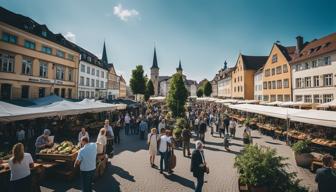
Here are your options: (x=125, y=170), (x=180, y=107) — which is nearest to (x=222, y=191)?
(x=125, y=170)

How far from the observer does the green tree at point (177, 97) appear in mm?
22922

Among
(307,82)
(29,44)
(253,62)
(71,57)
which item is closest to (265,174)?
(29,44)

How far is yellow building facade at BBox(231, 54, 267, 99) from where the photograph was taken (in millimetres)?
49741

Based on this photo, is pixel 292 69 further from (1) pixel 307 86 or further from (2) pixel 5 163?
(2) pixel 5 163

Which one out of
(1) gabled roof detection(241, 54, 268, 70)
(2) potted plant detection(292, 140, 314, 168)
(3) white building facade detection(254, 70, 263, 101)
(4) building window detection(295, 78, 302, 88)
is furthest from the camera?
(1) gabled roof detection(241, 54, 268, 70)

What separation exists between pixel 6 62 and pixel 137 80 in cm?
2971

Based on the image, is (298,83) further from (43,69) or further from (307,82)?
(43,69)

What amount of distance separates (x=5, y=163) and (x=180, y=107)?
17721 mm

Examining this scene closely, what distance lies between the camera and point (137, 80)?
48844 millimetres

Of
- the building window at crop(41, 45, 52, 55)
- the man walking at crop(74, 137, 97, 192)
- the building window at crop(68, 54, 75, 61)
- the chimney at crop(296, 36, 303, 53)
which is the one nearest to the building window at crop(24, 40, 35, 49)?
the building window at crop(41, 45, 52, 55)

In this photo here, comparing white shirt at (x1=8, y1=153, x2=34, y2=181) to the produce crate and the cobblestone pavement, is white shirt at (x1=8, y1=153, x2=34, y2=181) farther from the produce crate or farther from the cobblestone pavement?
the produce crate

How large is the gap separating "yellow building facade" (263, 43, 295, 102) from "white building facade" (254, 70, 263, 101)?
194 cm

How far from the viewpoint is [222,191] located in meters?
6.85

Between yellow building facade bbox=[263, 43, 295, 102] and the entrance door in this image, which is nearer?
the entrance door
